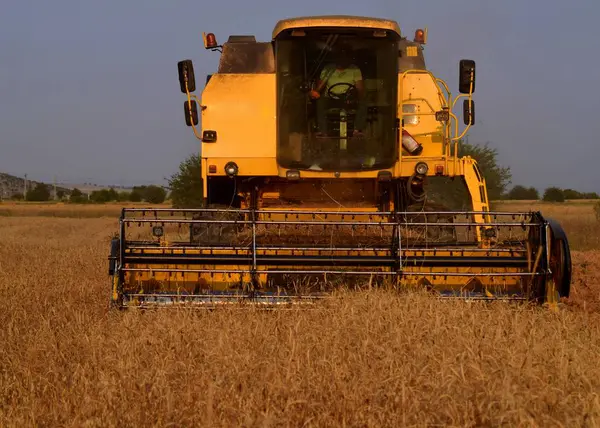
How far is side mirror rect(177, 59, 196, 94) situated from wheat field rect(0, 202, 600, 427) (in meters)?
2.77

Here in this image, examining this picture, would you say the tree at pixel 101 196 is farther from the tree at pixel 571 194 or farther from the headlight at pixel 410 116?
the headlight at pixel 410 116

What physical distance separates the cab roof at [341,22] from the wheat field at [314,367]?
2.93 metres

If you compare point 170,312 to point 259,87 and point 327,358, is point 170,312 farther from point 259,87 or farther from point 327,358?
point 259,87

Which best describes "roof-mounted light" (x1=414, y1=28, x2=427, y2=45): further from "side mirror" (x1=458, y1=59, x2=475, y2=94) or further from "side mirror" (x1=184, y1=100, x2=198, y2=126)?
"side mirror" (x1=184, y1=100, x2=198, y2=126)

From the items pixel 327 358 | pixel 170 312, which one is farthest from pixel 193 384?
pixel 170 312

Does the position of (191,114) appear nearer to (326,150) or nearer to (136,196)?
(326,150)

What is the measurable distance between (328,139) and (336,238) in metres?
1.25

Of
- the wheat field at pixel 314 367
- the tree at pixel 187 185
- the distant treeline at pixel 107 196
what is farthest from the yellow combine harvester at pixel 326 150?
the distant treeline at pixel 107 196

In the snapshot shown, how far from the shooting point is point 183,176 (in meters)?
19.4

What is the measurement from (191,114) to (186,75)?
1.23ft

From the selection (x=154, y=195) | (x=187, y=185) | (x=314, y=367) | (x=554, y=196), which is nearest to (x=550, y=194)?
(x=554, y=196)

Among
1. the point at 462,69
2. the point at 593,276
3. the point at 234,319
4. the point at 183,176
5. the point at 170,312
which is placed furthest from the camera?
the point at 183,176

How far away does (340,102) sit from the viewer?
23.5ft

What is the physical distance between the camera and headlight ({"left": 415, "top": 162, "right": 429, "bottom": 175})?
23.4 ft
